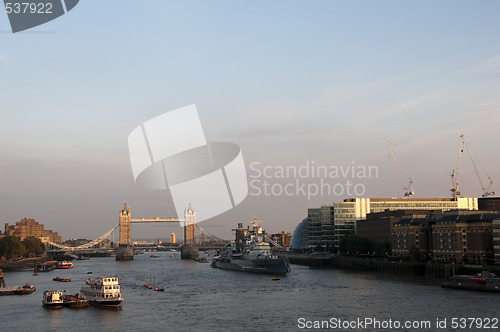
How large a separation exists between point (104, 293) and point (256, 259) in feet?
190

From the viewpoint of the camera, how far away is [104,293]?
209 feet

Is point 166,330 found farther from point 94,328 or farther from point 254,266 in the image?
point 254,266

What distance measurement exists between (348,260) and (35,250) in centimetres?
11308

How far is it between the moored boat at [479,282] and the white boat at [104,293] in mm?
44098

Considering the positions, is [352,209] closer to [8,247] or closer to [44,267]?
[44,267]

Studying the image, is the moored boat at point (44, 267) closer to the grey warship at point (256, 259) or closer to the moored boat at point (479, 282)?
the grey warship at point (256, 259)

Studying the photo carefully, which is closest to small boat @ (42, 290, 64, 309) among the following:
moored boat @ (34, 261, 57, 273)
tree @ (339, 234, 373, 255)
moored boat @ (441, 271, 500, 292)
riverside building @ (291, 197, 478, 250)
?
moored boat @ (441, 271, 500, 292)

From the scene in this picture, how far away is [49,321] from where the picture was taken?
5447cm

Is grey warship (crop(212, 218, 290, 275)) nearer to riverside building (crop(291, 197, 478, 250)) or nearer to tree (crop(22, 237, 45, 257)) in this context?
riverside building (crop(291, 197, 478, 250))

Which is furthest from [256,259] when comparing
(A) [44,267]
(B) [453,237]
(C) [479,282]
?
(A) [44,267]

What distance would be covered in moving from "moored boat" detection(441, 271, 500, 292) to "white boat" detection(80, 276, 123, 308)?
44.1 metres

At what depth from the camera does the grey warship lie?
111m

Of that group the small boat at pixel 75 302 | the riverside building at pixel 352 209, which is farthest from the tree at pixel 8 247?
the small boat at pixel 75 302

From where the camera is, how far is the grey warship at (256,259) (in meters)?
111
